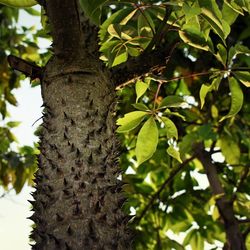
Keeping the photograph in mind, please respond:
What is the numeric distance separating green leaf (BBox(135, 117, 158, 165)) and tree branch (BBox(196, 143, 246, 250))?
1604mm

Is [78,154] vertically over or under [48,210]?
over

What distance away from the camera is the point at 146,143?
1505 millimetres

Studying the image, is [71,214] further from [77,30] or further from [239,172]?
[239,172]

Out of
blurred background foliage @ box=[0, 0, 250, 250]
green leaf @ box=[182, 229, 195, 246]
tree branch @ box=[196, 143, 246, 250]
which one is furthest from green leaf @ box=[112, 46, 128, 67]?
green leaf @ box=[182, 229, 195, 246]

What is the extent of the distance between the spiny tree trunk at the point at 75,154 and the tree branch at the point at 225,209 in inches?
67.9

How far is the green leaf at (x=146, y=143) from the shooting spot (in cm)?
149

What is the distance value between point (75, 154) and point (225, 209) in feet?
6.35

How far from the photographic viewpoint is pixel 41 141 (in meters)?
1.51

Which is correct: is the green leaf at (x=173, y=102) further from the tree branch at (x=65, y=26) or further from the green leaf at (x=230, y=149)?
the green leaf at (x=230, y=149)

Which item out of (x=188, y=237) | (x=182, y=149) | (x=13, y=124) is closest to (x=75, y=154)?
(x=182, y=149)

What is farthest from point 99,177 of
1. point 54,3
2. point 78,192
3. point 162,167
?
point 162,167

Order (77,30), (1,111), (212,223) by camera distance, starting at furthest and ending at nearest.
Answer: (1,111) → (212,223) → (77,30)

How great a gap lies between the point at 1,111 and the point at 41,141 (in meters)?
2.51

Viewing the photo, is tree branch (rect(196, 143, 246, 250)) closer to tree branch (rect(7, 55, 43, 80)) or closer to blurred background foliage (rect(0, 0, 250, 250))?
blurred background foliage (rect(0, 0, 250, 250))
